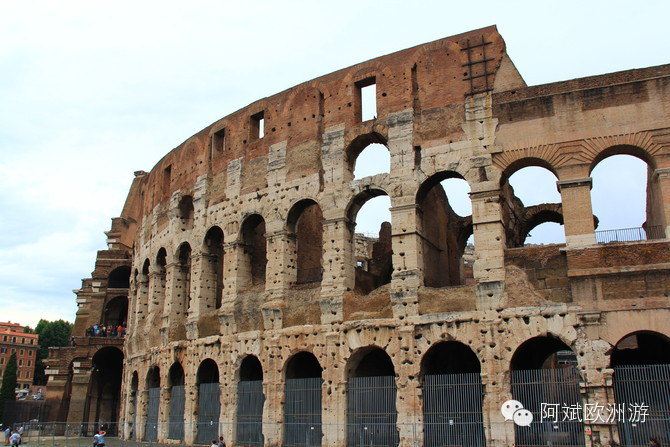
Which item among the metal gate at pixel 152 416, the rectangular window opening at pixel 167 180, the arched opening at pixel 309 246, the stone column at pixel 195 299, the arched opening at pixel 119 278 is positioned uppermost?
the rectangular window opening at pixel 167 180

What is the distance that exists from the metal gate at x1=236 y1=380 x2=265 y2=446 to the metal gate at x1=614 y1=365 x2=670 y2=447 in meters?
8.94

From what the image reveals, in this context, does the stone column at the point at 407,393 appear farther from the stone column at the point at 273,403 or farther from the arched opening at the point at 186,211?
the arched opening at the point at 186,211

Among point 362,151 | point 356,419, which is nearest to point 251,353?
point 356,419

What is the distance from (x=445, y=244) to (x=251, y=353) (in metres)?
6.45

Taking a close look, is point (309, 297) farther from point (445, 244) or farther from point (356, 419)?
point (445, 244)

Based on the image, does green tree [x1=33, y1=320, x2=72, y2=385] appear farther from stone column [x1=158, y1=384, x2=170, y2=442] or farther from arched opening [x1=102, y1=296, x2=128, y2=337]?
stone column [x1=158, y1=384, x2=170, y2=442]

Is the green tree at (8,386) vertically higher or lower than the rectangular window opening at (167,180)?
lower

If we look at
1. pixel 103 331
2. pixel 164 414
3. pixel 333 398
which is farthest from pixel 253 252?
pixel 103 331

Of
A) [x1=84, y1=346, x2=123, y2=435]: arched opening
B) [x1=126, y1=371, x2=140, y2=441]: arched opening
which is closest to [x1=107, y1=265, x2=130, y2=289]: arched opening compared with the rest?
[x1=84, y1=346, x2=123, y2=435]: arched opening

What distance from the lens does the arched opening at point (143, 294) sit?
24.6 metres

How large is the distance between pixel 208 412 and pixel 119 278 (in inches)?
608

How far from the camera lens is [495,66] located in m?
16.3

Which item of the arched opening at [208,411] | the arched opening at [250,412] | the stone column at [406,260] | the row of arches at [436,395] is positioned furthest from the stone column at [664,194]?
the arched opening at [208,411]

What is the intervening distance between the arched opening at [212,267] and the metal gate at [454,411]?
8.31m
